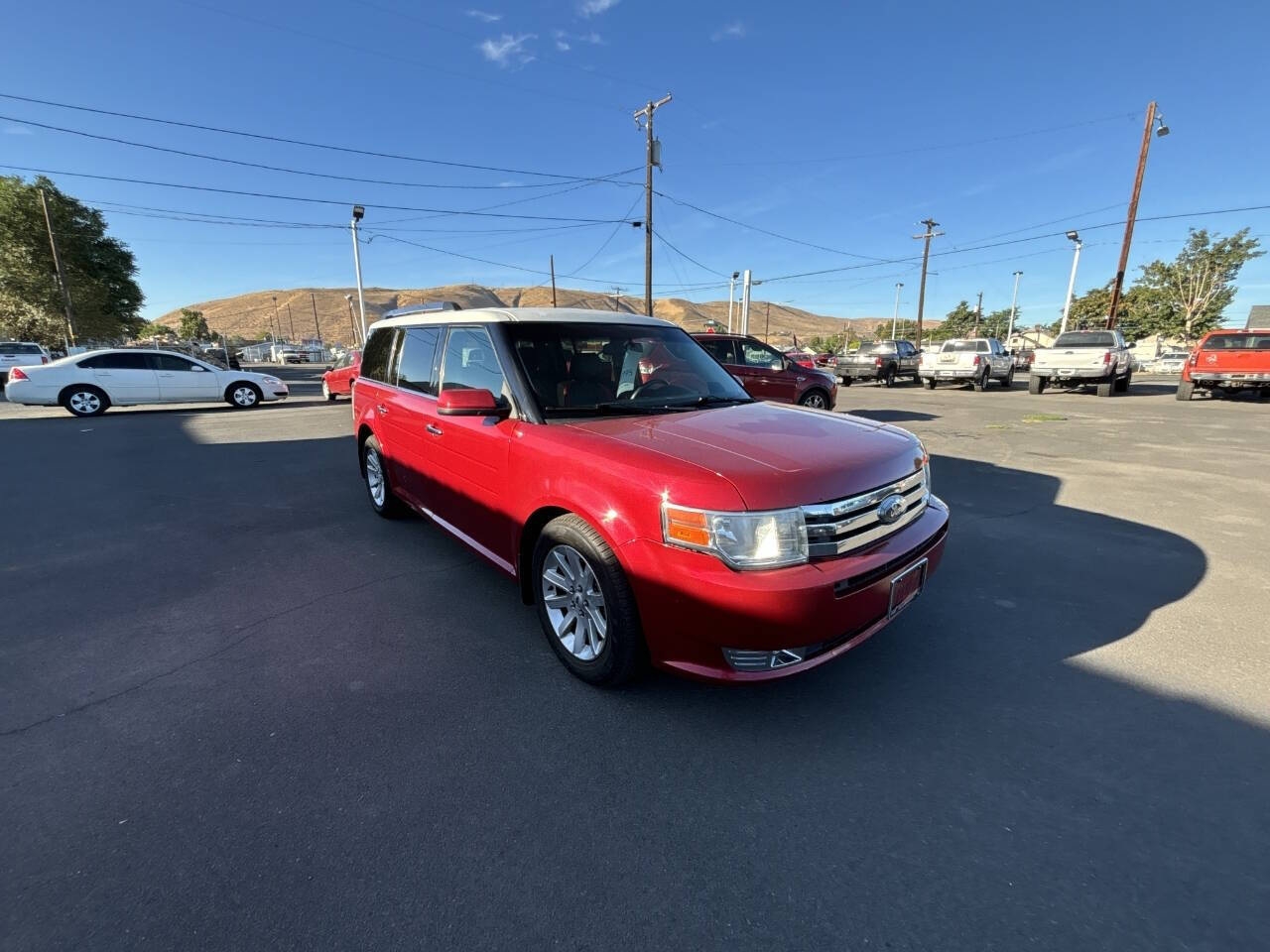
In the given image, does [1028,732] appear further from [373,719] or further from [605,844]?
[373,719]

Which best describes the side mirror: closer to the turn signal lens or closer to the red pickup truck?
the turn signal lens

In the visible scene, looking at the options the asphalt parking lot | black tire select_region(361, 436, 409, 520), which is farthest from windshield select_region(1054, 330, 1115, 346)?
black tire select_region(361, 436, 409, 520)

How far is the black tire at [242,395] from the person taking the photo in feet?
49.8

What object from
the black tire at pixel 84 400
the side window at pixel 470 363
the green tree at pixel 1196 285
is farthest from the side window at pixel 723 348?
the green tree at pixel 1196 285

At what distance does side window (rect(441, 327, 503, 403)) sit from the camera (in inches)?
135

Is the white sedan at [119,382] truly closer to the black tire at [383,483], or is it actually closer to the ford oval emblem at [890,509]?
the black tire at [383,483]

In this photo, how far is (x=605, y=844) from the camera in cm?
192

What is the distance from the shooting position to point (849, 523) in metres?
2.43

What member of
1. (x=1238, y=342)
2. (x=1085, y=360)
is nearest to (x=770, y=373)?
(x=1085, y=360)

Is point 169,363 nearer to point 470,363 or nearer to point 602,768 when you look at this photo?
point 470,363

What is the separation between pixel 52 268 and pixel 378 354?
4865 cm

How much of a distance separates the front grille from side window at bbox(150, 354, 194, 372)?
17.1 m

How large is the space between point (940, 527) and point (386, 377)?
4330 millimetres

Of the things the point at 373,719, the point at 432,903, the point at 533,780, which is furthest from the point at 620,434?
the point at 432,903
